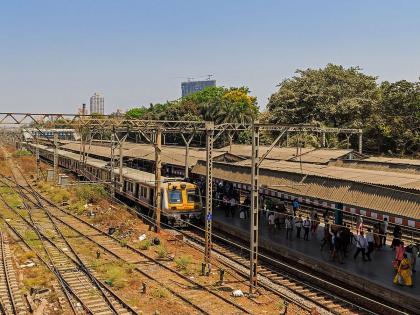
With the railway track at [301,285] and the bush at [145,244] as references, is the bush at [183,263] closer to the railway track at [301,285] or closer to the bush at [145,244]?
the railway track at [301,285]

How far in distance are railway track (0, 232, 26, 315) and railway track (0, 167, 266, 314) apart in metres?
4.44

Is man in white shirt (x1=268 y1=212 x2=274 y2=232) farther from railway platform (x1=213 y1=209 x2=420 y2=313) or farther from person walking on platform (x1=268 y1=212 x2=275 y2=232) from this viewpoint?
railway platform (x1=213 y1=209 x2=420 y2=313)

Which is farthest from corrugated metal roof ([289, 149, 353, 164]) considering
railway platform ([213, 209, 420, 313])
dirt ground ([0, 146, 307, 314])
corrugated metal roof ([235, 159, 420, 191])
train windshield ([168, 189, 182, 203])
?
dirt ground ([0, 146, 307, 314])

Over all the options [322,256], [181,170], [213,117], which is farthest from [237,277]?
[213,117]

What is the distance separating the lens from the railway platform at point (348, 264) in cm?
1472

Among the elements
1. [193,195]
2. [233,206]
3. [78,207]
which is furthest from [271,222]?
[78,207]

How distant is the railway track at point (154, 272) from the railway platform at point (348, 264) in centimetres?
368

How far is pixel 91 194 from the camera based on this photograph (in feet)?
115

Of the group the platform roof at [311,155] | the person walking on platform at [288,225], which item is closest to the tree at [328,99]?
the platform roof at [311,155]

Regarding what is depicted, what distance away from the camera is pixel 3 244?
22844 millimetres

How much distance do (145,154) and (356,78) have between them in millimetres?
27808

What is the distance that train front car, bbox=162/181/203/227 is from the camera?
26.6m

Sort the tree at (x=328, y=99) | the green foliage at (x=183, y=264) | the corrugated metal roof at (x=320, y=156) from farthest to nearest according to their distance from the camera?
the tree at (x=328, y=99)
the corrugated metal roof at (x=320, y=156)
the green foliage at (x=183, y=264)

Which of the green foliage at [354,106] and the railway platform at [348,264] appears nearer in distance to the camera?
the railway platform at [348,264]
